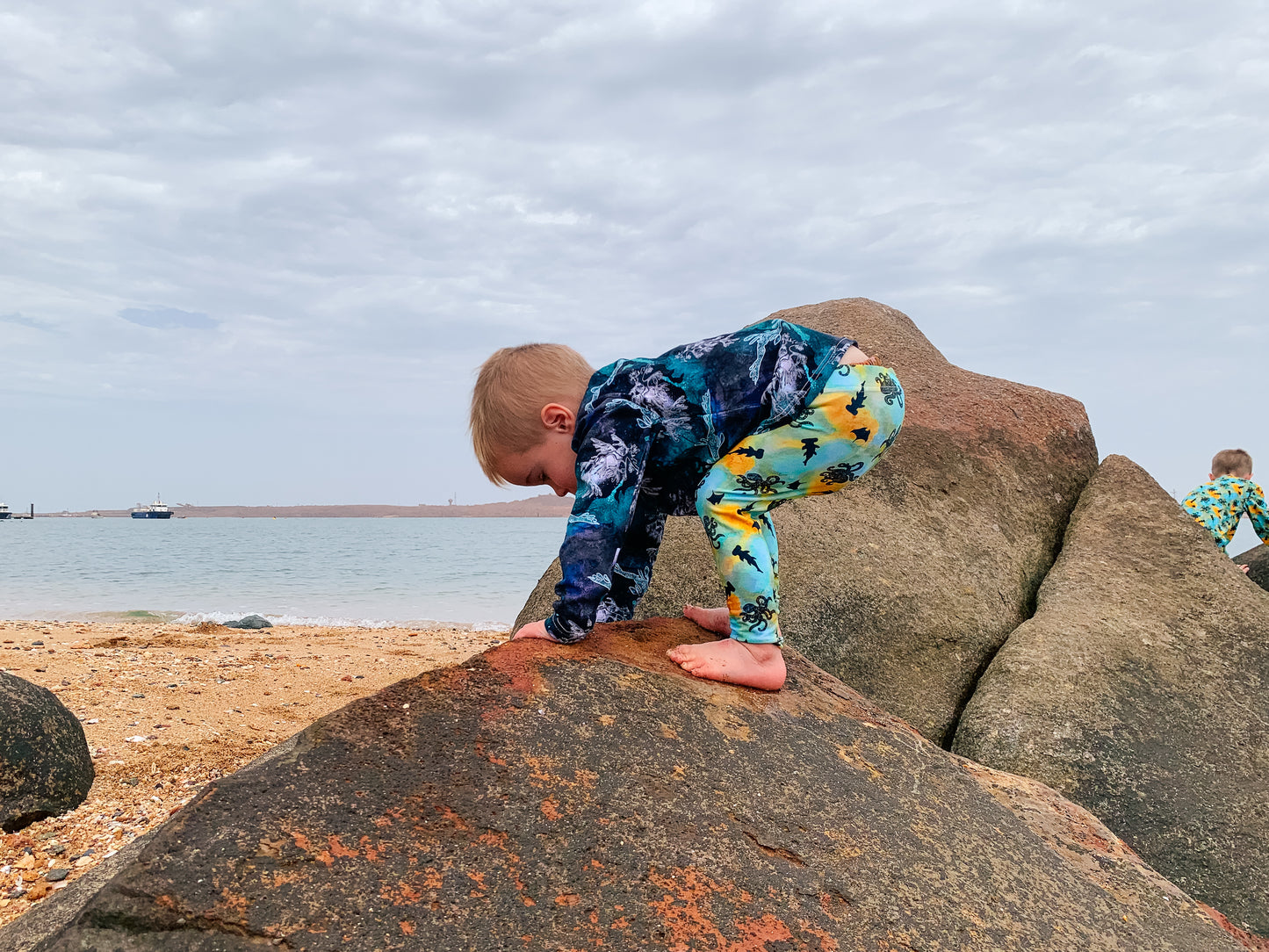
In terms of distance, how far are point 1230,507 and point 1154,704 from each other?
4586mm

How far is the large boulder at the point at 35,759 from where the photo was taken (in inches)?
158

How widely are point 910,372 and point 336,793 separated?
15.6 ft

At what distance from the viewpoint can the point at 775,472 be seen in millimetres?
2977

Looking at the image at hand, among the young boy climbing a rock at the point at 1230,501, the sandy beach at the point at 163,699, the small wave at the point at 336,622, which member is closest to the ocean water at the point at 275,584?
the small wave at the point at 336,622

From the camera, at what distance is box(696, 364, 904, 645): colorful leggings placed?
280 cm

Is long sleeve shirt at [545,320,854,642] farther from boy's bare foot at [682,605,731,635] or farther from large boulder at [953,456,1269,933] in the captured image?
large boulder at [953,456,1269,933]

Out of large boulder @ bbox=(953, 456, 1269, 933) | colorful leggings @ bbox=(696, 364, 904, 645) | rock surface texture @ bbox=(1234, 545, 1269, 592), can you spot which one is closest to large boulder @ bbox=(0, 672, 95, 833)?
colorful leggings @ bbox=(696, 364, 904, 645)

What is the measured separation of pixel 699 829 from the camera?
195 cm

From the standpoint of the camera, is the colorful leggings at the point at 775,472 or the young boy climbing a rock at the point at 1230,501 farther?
the young boy climbing a rock at the point at 1230,501

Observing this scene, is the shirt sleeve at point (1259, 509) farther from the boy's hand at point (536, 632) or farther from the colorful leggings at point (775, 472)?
the boy's hand at point (536, 632)

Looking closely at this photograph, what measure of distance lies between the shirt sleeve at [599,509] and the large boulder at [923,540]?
1693mm

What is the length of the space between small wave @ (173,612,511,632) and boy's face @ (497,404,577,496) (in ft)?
39.5

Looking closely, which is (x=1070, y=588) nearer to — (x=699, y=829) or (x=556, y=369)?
(x=556, y=369)

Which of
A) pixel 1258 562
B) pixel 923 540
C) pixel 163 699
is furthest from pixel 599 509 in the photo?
pixel 1258 562
